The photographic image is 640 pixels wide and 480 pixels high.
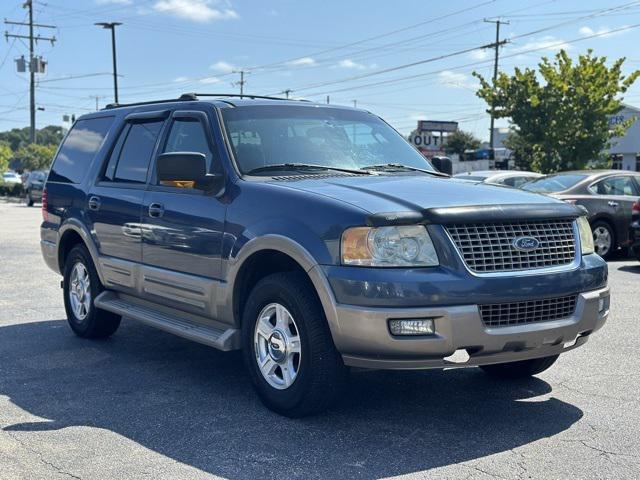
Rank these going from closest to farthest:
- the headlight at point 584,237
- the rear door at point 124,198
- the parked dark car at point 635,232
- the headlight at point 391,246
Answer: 1. the headlight at point 391,246
2. the headlight at point 584,237
3. the rear door at point 124,198
4. the parked dark car at point 635,232

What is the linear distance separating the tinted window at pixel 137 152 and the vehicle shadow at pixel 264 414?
4.84 feet

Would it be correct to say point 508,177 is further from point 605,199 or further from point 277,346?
point 277,346

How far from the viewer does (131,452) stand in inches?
165

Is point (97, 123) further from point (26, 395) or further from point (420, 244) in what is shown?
point (420, 244)

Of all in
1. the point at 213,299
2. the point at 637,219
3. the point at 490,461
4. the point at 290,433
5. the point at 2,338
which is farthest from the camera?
the point at 637,219

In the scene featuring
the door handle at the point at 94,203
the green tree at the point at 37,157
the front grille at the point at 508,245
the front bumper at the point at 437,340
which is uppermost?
the green tree at the point at 37,157

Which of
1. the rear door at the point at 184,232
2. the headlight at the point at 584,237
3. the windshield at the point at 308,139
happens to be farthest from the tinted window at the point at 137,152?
the headlight at the point at 584,237

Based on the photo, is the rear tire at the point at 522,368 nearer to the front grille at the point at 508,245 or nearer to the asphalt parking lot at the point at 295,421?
the asphalt parking lot at the point at 295,421

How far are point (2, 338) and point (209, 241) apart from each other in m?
2.99

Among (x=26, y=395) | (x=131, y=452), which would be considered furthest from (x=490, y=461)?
(x=26, y=395)

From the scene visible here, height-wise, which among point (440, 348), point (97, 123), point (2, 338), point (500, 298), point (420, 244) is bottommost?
point (2, 338)

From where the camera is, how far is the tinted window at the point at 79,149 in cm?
705

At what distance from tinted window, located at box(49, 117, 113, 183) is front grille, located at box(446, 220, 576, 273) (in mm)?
3868

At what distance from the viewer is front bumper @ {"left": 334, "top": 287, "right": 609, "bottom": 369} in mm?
4098
